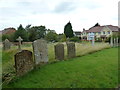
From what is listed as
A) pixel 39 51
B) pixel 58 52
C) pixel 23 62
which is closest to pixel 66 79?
pixel 23 62

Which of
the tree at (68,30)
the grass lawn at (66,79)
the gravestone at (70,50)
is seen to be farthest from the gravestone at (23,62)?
the tree at (68,30)

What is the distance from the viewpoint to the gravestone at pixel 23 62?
215 inches

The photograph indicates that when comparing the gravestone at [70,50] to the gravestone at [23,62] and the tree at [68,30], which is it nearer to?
the gravestone at [23,62]

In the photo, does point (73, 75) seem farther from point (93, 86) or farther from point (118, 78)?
point (118, 78)

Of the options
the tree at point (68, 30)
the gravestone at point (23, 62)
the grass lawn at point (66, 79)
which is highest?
the tree at point (68, 30)

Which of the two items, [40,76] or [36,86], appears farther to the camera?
[40,76]

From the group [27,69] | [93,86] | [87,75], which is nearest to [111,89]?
[93,86]

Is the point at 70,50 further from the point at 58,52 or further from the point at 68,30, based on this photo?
the point at 68,30

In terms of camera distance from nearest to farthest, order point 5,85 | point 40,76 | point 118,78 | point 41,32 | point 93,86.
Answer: point 5,85 < point 93,86 < point 40,76 < point 118,78 < point 41,32

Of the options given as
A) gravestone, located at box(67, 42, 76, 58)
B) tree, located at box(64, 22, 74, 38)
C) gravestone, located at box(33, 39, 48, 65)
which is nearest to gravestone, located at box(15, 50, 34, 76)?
gravestone, located at box(33, 39, 48, 65)

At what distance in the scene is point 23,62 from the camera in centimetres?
576

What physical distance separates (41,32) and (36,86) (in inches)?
1976

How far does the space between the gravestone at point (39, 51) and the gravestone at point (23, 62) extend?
3.88 ft

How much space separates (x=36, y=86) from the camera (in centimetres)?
481
